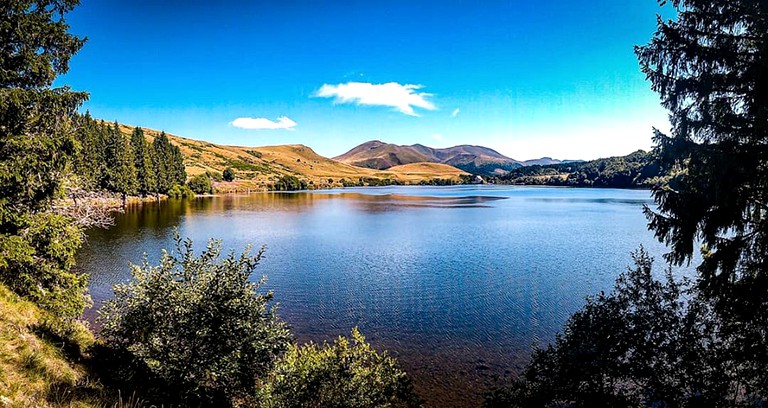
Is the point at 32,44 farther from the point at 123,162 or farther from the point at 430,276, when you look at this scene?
the point at 123,162

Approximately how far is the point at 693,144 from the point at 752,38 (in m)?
3.01

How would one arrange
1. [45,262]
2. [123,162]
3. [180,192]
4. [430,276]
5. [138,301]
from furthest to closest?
[180,192] → [123,162] → [430,276] → [45,262] → [138,301]

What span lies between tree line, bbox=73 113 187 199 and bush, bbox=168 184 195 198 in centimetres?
106

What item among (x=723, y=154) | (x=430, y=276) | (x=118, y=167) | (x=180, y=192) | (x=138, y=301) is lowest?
(x=430, y=276)

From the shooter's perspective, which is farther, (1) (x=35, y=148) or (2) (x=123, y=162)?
(2) (x=123, y=162)

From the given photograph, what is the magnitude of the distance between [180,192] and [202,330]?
126 m

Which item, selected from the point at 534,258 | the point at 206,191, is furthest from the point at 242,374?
the point at 206,191

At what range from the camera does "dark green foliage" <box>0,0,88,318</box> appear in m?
14.0

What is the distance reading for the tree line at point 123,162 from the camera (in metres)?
79.6

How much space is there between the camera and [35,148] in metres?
14.7

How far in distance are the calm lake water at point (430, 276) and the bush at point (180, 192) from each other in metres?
54.1

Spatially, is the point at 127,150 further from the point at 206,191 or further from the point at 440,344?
the point at 440,344

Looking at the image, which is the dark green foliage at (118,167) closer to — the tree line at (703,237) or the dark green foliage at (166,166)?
the dark green foliage at (166,166)

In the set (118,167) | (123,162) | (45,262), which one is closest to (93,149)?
(118,167)
